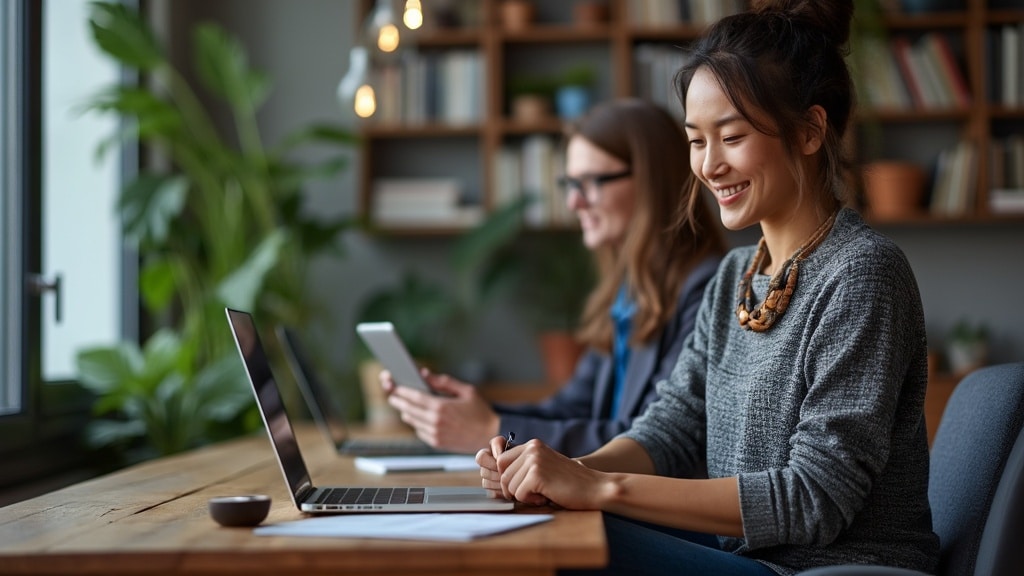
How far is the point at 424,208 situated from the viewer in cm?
395

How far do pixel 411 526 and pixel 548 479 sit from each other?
21 cm

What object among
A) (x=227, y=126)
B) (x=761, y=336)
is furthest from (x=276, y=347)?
(x=761, y=336)

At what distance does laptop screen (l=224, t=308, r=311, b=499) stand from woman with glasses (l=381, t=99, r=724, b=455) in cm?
59

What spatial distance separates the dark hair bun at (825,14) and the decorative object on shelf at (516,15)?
8.32 feet

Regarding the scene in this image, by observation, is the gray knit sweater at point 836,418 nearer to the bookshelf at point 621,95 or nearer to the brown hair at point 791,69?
the brown hair at point 791,69

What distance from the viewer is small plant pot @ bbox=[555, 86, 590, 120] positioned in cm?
390

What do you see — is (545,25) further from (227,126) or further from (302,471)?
(302,471)

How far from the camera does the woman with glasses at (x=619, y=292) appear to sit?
2025 millimetres

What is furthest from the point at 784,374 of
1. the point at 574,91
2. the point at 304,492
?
the point at 574,91

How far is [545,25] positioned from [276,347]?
1.57 metres

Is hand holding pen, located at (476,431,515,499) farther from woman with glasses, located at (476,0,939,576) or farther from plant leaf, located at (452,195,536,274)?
plant leaf, located at (452,195,536,274)

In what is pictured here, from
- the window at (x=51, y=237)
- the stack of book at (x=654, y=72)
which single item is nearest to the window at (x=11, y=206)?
the window at (x=51, y=237)

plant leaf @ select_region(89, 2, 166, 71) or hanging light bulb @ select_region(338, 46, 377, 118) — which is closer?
hanging light bulb @ select_region(338, 46, 377, 118)

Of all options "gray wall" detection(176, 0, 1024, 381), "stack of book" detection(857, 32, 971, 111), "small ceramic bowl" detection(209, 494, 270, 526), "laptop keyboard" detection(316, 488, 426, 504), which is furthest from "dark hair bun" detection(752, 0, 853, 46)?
"gray wall" detection(176, 0, 1024, 381)
